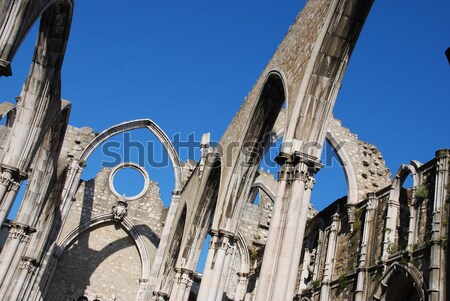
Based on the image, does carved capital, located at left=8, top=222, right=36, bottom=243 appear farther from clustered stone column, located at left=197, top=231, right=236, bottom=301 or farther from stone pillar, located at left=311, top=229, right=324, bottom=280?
stone pillar, located at left=311, top=229, right=324, bottom=280

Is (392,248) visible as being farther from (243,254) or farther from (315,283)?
(243,254)

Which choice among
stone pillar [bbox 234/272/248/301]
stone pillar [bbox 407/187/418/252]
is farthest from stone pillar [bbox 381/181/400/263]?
stone pillar [bbox 234/272/248/301]

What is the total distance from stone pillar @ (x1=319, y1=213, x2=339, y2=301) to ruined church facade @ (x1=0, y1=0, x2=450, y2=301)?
4cm

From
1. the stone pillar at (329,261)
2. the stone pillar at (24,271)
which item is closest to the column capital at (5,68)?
the stone pillar at (329,261)

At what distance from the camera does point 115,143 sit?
2012 centimetres

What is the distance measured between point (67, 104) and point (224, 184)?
5028 mm

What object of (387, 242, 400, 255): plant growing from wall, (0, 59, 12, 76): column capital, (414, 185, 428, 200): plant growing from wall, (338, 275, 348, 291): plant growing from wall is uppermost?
(414, 185, 428, 200): plant growing from wall

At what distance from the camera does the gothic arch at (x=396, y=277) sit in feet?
33.2

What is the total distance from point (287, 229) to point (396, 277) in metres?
4.62

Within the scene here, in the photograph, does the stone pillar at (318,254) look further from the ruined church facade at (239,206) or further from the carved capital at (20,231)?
the carved capital at (20,231)

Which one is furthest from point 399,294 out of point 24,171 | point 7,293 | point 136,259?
point 136,259

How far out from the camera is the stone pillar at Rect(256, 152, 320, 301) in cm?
760

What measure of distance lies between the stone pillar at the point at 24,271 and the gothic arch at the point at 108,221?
2.33 m

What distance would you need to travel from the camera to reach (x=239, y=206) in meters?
12.2
